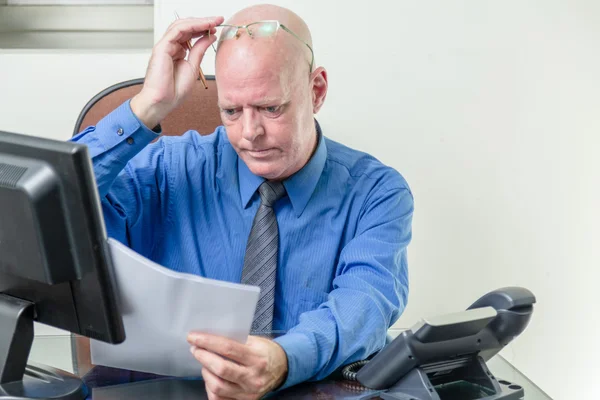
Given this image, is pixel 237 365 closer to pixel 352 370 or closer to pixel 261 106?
pixel 352 370

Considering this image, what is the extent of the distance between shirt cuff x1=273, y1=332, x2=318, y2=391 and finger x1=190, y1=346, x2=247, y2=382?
0.12 meters

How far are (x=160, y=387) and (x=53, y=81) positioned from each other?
1455mm

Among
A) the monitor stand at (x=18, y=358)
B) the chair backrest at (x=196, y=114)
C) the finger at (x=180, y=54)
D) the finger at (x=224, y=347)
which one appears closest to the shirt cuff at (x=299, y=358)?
the finger at (x=224, y=347)

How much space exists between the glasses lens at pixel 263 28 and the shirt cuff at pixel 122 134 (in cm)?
29

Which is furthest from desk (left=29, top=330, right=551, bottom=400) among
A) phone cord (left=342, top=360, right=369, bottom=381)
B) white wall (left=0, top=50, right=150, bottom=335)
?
white wall (left=0, top=50, right=150, bottom=335)

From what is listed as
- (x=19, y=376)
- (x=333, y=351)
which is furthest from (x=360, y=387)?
(x=19, y=376)

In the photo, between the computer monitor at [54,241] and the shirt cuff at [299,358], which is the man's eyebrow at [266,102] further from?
the computer monitor at [54,241]

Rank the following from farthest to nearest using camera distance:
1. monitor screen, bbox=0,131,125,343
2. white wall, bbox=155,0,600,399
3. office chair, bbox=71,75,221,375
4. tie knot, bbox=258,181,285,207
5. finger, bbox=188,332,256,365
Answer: white wall, bbox=155,0,600,399, office chair, bbox=71,75,221,375, tie knot, bbox=258,181,285,207, finger, bbox=188,332,256,365, monitor screen, bbox=0,131,125,343

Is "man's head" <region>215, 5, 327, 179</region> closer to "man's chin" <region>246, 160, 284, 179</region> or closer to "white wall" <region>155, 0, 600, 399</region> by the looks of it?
"man's chin" <region>246, 160, 284, 179</region>

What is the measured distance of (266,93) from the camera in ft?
5.27

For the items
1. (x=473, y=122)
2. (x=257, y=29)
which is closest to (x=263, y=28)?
(x=257, y=29)

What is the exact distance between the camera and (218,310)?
3.48 ft

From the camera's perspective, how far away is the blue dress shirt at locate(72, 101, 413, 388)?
5.23ft

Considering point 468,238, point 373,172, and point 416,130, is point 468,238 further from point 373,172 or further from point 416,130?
point 373,172
